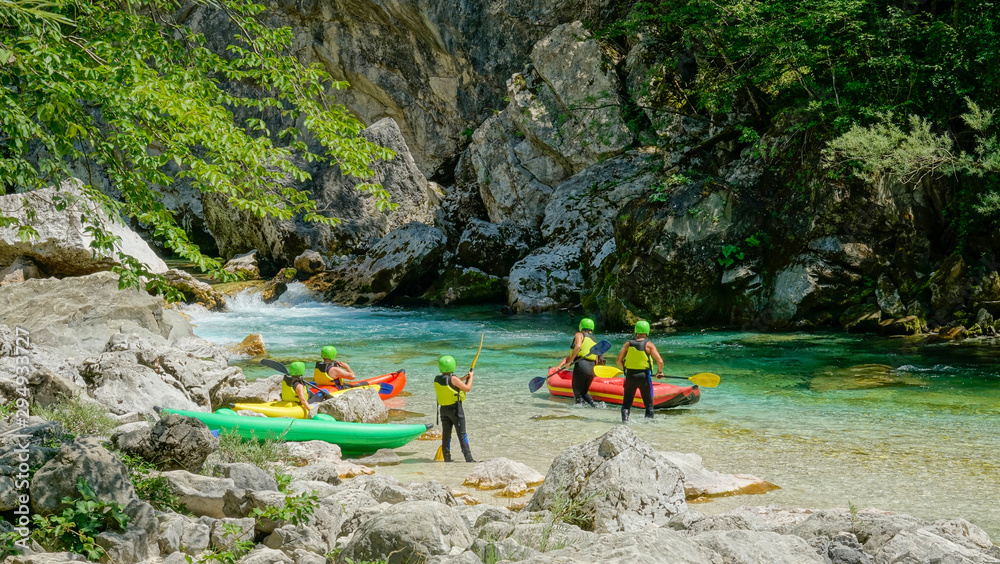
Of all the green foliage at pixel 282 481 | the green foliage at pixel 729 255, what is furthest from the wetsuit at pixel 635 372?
the green foliage at pixel 729 255

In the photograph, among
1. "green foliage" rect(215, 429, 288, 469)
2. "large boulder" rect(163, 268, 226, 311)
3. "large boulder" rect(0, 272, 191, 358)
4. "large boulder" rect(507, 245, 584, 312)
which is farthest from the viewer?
"large boulder" rect(163, 268, 226, 311)

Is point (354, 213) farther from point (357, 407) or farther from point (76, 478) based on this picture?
point (76, 478)

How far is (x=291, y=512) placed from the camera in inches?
149

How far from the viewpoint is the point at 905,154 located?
1195 centimetres

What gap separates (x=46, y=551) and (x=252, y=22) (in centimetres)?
319

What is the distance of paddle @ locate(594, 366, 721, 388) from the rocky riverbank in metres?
3.33

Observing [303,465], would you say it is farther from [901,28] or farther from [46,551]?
[901,28]

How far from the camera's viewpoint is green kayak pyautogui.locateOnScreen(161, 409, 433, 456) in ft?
22.0

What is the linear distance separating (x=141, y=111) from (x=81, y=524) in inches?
86.7

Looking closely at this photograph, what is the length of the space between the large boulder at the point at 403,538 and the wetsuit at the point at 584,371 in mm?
5438

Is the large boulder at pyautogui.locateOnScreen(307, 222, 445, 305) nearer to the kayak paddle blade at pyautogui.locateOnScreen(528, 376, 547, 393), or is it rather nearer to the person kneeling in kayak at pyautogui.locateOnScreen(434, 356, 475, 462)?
the kayak paddle blade at pyautogui.locateOnScreen(528, 376, 547, 393)

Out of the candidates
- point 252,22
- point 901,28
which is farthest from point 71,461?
point 901,28

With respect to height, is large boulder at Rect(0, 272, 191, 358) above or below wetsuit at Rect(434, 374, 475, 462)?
above

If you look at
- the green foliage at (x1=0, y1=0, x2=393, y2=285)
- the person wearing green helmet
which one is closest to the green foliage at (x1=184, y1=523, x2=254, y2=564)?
the green foliage at (x1=0, y1=0, x2=393, y2=285)
